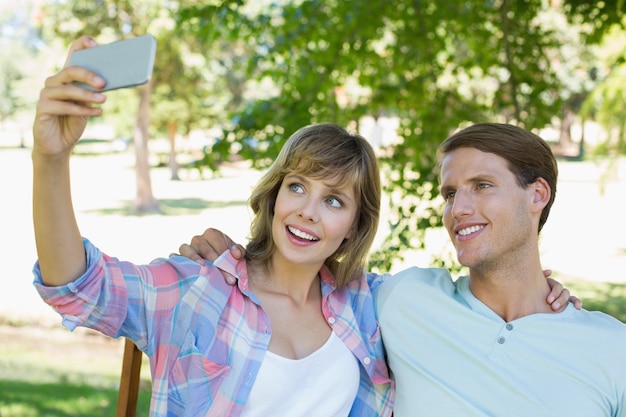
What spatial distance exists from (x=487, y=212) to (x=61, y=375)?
18.0 ft

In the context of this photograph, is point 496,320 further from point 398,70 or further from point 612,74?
point 612,74

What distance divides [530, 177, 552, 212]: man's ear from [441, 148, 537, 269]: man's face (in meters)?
0.03

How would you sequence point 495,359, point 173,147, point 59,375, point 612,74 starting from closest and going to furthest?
1. point 495,359
2. point 612,74
3. point 59,375
4. point 173,147

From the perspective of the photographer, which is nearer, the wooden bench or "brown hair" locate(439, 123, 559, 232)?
the wooden bench

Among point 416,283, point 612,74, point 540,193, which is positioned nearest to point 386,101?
point 612,74

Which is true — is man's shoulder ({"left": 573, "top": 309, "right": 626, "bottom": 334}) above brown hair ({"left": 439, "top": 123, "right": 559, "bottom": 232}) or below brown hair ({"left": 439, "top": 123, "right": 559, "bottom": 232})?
below

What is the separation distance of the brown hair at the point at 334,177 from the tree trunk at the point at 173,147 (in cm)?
2041

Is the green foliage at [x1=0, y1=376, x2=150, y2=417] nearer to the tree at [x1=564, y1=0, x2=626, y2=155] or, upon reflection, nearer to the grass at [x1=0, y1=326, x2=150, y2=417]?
the grass at [x1=0, y1=326, x2=150, y2=417]

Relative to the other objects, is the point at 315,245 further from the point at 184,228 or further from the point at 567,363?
the point at 184,228

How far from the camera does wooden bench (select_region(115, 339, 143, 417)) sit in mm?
2146

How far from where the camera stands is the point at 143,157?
62.2 feet

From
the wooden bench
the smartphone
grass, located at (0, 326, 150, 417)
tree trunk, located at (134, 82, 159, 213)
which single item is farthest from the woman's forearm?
tree trunk, located at (134, 82, 159, 213)

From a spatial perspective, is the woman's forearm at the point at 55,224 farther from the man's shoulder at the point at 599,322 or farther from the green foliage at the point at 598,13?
the green foliage at the point at 598,13

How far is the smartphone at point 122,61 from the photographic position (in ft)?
4.16
